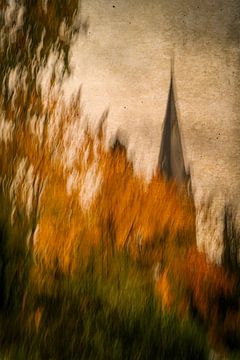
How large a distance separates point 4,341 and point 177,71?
1.19 m

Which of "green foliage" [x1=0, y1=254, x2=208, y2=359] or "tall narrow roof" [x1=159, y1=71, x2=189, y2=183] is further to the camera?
"tall narrow roof" [x1=159, y1=71, x2=189, y2=183]

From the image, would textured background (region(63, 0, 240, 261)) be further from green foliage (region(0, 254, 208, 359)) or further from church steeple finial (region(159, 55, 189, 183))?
green foliage (region(0, 254, 208, 359))

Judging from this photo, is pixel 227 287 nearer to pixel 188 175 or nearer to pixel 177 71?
pixel 188 175

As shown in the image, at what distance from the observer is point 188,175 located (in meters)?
1.47

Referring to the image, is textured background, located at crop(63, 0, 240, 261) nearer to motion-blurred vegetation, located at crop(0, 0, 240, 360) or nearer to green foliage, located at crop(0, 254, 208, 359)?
motion-blurred vegetation, located at crop(0, 0, 240, 360)

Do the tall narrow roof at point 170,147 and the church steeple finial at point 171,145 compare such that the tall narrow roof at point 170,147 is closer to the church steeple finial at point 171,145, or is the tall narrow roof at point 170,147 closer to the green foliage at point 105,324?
the church steeple finial at point 171,145

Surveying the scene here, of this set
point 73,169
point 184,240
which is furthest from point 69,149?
point 184,240

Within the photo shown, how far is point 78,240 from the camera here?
1318 millimetres

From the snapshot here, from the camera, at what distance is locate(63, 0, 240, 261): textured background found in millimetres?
1412

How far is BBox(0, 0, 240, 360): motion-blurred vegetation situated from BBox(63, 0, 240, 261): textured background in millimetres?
78

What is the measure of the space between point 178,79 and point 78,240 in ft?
2.48

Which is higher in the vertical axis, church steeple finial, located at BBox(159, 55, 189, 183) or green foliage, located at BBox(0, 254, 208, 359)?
church steeple finial, located at BBox(159, 55, 189, 183)

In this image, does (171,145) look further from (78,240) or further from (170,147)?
(78,240)

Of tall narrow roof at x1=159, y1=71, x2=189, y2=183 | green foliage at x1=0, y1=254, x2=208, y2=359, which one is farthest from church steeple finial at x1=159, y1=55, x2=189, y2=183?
green foliage at x1=0, y1=254, x2=208, y2=359
